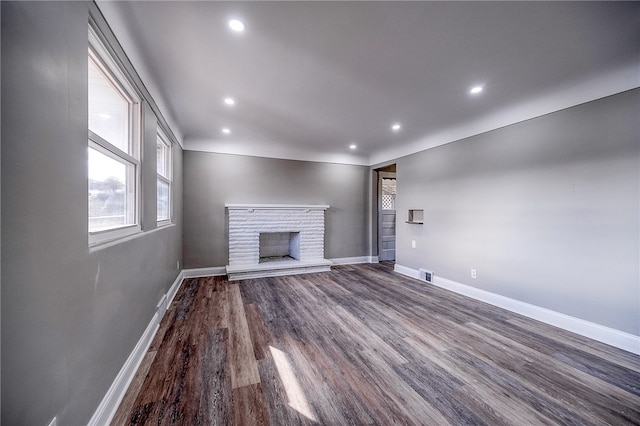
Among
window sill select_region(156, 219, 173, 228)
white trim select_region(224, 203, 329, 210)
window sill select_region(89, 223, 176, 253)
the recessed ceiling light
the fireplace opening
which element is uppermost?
the recessed ceiling light

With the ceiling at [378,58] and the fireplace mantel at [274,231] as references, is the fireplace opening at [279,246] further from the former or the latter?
the ceiling at [378,58]

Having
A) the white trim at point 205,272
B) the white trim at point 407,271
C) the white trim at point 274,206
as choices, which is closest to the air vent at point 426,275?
the white trim at point 407,271

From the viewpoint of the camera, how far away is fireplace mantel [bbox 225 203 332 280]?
457 cm

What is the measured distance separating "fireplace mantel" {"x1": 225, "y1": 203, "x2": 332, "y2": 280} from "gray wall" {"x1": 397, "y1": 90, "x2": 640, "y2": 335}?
7.66 ft

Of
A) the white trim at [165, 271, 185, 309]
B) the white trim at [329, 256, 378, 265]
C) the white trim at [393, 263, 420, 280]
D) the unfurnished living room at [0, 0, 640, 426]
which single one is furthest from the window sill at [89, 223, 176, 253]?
the white trim at [393, 263, 420, 280]

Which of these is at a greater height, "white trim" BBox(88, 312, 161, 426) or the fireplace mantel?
the fireplace mantel

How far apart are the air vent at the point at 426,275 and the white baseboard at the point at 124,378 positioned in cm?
388

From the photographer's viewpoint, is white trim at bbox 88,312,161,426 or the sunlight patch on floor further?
the sunlight patch on floor

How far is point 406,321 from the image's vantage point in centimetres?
273

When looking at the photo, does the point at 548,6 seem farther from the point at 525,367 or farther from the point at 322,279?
the point at 322,279

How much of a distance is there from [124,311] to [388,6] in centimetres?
265

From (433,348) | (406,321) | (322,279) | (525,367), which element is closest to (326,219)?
(322,279)

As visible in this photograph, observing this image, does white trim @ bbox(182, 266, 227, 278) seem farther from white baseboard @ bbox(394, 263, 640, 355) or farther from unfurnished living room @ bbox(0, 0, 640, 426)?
white baseboard @ bbox(394, 263, 640, 355)

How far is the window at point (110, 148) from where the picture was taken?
1.44 metres
